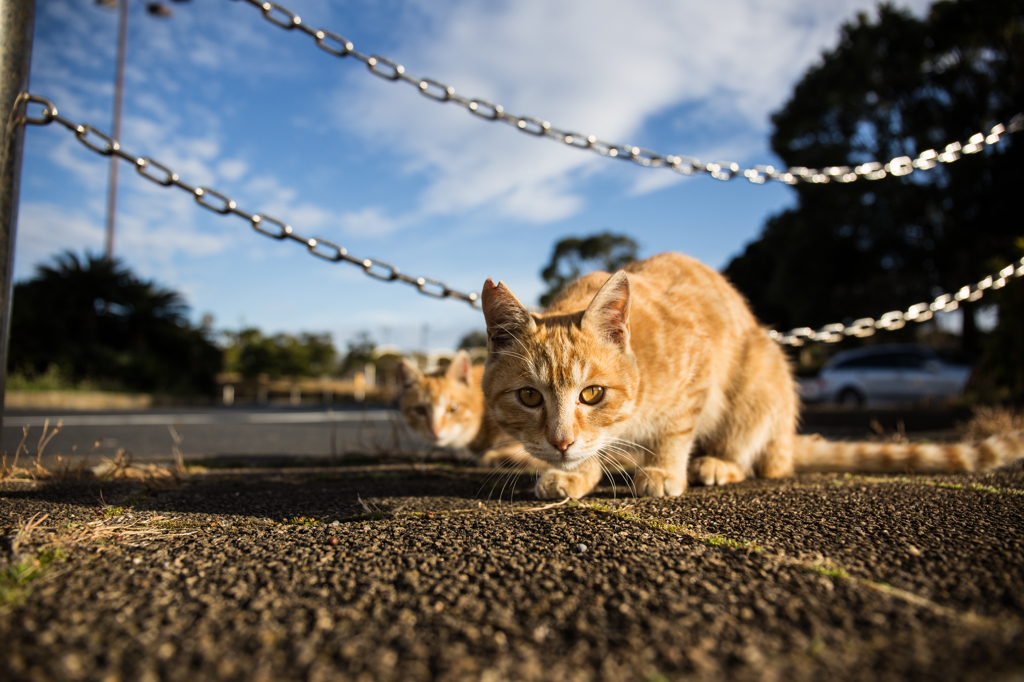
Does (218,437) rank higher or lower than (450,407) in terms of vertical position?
lower

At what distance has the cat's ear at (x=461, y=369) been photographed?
4688 millimetres

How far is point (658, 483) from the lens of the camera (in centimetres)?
227

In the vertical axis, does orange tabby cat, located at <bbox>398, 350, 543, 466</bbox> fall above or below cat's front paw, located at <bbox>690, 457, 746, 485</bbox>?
above

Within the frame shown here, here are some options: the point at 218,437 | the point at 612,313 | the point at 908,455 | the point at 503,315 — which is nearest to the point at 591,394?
the point at 612,313

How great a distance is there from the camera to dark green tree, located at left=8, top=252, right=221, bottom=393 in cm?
1370

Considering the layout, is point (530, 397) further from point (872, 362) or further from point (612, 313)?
point (872, 362)

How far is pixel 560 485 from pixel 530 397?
1.21 feet

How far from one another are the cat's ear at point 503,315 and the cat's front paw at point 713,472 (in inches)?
44.5

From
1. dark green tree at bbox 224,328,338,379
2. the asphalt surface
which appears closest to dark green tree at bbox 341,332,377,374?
dark green tree at bbox 224,328,338,379

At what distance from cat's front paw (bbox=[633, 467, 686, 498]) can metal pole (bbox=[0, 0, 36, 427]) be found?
2465mm

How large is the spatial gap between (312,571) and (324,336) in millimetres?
27087

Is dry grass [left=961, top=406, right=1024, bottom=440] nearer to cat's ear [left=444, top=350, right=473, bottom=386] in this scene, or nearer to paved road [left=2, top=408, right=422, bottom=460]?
cat's ear [left=444, top=350, right=473, bottom=386]

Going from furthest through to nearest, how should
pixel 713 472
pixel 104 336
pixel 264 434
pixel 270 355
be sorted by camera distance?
pixel 270 355, pixel 104 336, pixel 264 434, pixel 713 472

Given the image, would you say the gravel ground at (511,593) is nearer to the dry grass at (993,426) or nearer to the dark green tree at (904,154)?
the dry grass at (993,426)
